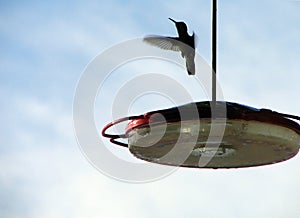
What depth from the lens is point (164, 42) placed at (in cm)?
347

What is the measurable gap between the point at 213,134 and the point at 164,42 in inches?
27.5

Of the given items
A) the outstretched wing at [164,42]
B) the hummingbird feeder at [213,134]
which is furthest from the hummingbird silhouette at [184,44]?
the hummingbird feeder at [213,134]

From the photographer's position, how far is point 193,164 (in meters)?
3.70

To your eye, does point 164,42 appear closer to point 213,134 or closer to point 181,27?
point 181,27

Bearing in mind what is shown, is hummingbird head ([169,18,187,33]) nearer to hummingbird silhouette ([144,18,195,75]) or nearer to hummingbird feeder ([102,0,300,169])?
hummingbird silhouette ([144,18,195,75])

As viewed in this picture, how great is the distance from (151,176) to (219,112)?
0.65m

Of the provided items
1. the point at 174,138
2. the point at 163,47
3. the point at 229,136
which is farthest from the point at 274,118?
the point at 163,47

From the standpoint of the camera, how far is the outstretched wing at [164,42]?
135 inches

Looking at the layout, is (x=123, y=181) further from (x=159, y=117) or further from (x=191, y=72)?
(x=191, y=72)

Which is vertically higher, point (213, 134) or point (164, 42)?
point (164, 42)

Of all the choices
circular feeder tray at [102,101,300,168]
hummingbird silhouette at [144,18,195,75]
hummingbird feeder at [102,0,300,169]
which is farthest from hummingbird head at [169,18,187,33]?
circular feeder tray at [102,101,300,168]

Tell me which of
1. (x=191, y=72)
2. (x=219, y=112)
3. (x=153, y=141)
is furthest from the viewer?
(x=191, y=72)

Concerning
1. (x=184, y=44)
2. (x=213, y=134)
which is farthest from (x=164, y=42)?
(x=213, y=134)

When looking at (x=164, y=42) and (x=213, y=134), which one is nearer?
(x=213, y=134)
